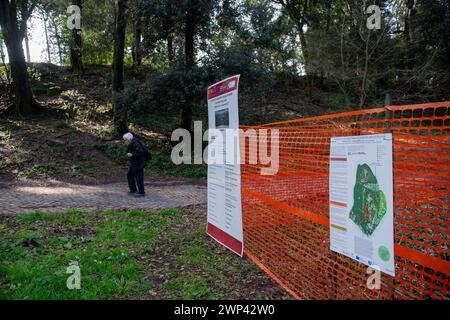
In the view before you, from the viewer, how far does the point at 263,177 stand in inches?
228

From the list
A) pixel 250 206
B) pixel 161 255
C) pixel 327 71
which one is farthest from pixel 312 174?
pixel 327 71

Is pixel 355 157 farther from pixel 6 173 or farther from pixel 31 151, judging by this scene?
pixel 31 151

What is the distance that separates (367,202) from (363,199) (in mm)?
58

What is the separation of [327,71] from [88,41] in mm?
16468

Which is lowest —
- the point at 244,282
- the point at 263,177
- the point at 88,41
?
the point at 244,282

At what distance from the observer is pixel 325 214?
4.63 m

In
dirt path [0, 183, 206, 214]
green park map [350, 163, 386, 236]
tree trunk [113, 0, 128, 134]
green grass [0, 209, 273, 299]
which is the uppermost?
tree trunk [113, 0, 128, 134]

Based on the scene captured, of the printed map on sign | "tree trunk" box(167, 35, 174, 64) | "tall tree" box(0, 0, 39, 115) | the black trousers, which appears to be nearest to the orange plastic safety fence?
the printed map on sign

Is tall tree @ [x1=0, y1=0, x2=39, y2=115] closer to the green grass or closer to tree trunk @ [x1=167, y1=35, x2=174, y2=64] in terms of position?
tree trunk @ [x1=167, y1=35, x2=174, y2=64]

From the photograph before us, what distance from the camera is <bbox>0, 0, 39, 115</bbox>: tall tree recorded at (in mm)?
14359

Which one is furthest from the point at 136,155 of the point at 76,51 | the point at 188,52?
Answer: the point at 76,51

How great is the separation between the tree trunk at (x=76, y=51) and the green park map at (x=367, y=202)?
20.9 metres
